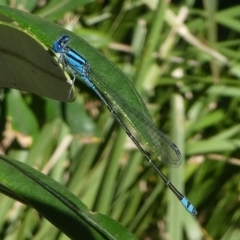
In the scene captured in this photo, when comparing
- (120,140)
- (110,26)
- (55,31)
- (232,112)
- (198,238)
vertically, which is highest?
(110,26)

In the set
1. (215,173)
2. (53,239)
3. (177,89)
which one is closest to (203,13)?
(177,89)

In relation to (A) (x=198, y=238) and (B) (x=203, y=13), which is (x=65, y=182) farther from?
(B) (x=203, y=13)

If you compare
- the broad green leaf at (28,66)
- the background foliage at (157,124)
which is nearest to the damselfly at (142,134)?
the background foliage at (157,124)

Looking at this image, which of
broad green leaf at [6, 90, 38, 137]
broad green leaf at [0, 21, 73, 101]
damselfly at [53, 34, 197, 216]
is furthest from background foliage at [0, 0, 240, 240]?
broad green leaf at [0, 21, 73, 101]

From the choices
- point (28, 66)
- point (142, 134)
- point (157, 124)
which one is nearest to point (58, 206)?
point (28, 66)

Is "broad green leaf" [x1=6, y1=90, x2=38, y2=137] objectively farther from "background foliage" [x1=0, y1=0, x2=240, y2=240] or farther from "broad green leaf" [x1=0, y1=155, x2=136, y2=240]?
"broad green leaf" [x1=0, y1=155, x2=136, y2=240]

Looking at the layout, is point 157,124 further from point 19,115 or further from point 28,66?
point 28,66

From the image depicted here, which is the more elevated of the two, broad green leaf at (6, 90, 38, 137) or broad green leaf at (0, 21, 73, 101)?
broad green leaf at (6, 90, 38, 137)
